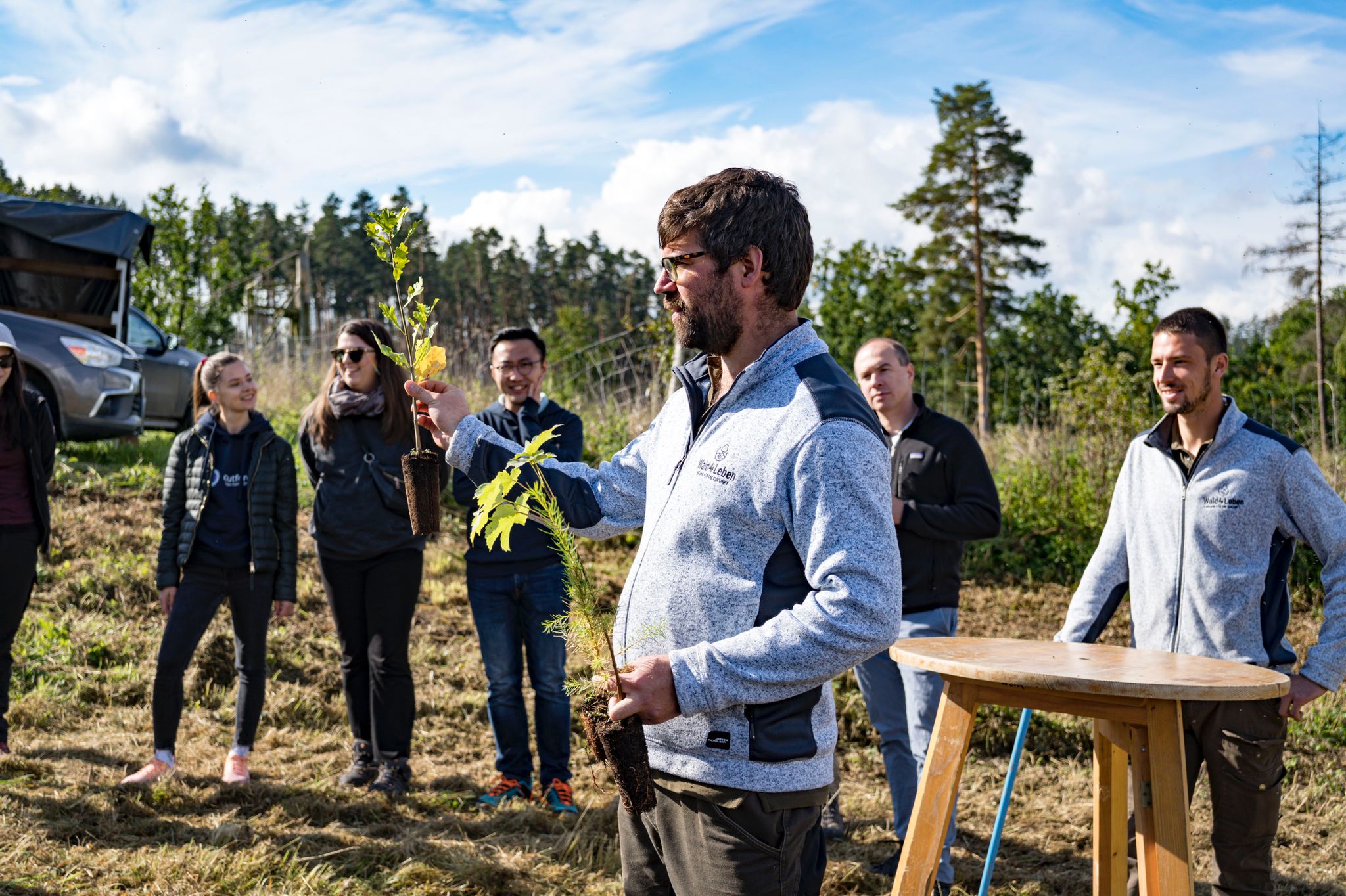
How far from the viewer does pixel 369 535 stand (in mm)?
4938

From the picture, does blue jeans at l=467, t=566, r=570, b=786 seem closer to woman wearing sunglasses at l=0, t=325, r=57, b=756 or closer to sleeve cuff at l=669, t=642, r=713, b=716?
woman wearing sunglasses at l=0, t=325, r=57, b=756

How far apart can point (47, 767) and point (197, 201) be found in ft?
41.8

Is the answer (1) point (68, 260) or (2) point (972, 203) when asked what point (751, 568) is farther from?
(2) point (972, 203)

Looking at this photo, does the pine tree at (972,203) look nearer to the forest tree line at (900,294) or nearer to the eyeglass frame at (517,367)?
the forest tree line at (900,294)

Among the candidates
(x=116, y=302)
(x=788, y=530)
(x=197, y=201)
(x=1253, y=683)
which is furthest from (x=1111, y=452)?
(x=197, y=201)

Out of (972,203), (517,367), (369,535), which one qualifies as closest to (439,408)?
(369,535)

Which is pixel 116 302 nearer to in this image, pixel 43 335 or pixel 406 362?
pixel 43 335

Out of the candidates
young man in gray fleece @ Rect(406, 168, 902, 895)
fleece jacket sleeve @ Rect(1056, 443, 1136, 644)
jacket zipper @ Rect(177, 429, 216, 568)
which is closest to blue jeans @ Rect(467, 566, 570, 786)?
jacket zipper @ Rect(177, 429, 216, 568)

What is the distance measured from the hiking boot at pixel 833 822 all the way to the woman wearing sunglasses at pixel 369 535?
6.47 ft

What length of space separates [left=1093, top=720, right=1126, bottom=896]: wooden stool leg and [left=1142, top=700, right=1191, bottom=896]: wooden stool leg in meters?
0.56

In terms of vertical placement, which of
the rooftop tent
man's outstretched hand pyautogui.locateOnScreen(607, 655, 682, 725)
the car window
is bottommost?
man's outstretched hand pyautogui.locateOnScreen(607, 655, 682, 725)

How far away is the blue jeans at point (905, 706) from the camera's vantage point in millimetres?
4223

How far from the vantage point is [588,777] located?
5.58 metres

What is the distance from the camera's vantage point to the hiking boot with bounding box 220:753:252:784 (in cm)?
497
